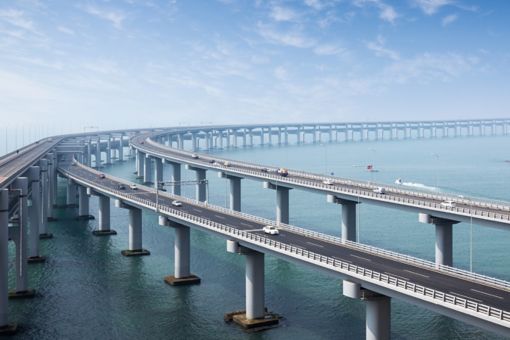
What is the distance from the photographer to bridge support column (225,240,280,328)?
57719 millimetres

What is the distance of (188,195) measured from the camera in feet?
536

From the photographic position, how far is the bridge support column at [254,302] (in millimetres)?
57719

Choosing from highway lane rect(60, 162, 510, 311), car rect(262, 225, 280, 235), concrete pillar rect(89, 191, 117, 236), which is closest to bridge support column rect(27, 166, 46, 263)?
concrete pillar rect(89, 191, 117, 236)

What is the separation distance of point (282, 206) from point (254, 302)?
50564 mm

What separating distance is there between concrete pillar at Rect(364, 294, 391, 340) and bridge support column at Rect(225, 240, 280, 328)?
46.6ft

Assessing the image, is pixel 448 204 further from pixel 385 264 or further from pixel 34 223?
pixel 34 223

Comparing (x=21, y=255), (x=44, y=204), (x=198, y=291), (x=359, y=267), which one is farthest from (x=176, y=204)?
(x=359, y=267)

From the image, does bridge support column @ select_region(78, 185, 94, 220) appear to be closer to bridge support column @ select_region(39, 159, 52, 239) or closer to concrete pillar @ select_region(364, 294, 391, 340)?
bridge support column @ select_region(39, 159, 52, 239)

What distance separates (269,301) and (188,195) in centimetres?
10101

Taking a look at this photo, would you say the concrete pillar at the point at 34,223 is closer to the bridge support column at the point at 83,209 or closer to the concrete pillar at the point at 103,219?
the concrete pillar at the point at 103,219

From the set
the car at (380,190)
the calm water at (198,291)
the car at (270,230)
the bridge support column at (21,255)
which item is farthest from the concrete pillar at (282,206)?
the bridge support column at (21,255)

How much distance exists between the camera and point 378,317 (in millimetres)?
45781

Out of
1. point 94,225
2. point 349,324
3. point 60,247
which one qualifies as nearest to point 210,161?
point 94,225

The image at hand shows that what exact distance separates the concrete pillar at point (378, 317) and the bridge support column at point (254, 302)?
14195 millimetres
